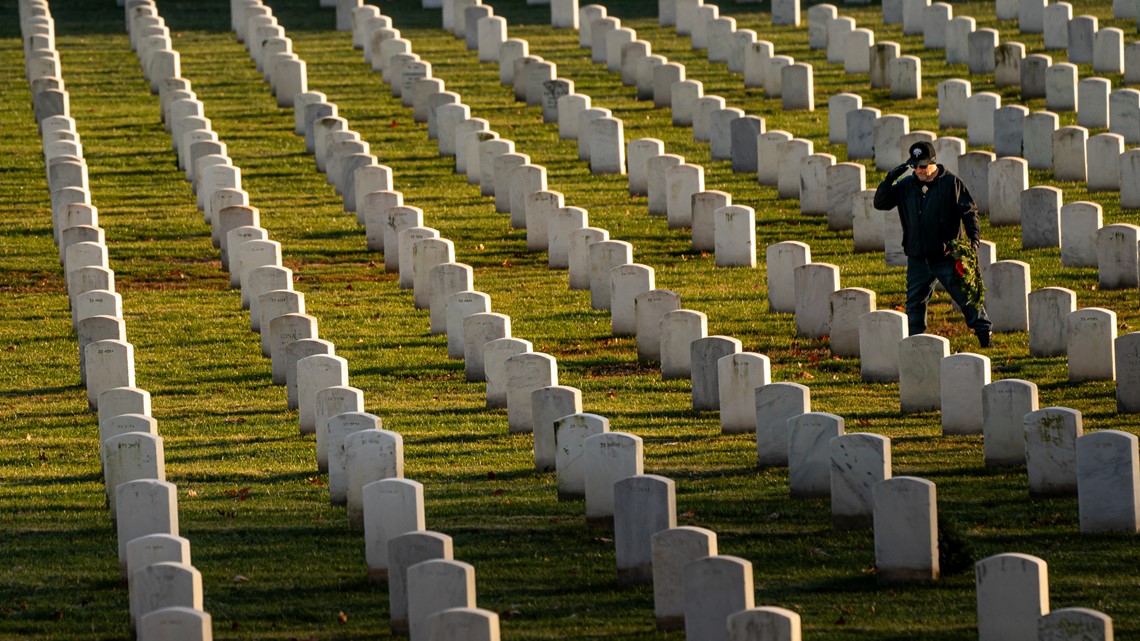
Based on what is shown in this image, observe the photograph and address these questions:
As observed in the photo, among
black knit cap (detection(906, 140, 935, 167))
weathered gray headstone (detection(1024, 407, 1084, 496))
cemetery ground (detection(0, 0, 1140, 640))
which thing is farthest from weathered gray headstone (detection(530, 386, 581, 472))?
black knit cap (detection(906, 140, 935, 167))

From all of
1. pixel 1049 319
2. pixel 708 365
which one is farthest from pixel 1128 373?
pixel 708 365

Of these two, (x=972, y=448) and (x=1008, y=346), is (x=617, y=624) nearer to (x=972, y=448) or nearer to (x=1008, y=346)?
(x=972, y=448)

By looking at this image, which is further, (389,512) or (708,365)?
(708,365)

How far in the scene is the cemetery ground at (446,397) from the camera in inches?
423

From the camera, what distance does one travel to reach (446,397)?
1532 centimetres

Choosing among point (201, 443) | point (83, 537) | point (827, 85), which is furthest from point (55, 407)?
point (827, 85)

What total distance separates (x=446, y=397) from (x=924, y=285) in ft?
12.2

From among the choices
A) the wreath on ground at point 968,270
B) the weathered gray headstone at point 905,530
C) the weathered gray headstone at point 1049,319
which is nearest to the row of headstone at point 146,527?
the weathered gray headstone at point 905,530

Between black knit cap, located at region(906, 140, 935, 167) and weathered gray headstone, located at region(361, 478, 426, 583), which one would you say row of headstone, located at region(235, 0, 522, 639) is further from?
black knit cap, located at region(906, 140, 935, 167)

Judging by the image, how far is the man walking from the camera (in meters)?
15.2

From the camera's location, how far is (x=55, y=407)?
607 inches

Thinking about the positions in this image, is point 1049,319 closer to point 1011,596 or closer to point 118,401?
point 1011,596

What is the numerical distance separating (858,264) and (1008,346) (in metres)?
3.04

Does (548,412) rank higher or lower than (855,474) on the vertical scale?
higher
